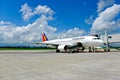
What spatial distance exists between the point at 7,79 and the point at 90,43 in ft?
120

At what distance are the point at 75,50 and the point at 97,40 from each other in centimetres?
567

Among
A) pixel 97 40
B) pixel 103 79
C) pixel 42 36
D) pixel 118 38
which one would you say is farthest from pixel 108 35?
pixel 103 79

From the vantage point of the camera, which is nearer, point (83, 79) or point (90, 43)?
point (83, 79)

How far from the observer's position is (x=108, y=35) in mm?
A: 61969

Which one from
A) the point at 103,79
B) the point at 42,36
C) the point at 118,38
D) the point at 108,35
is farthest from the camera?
the point at 42,36

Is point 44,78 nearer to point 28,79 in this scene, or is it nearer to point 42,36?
point 28,79

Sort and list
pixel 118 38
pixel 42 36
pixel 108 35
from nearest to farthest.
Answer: pixel 118 38 < pixel 108 35 < pixel 42 36

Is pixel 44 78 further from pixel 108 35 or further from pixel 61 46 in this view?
pixel 108 35

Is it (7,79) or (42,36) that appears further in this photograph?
(42,36)

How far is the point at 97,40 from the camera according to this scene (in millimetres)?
45281

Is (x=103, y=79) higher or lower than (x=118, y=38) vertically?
lower

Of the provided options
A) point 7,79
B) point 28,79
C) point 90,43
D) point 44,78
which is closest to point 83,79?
point 44,78

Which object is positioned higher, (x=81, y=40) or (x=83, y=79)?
(x=81, y=40)

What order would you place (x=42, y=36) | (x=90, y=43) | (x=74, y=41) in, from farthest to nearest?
(x=42, y=36)
(x=74, y=41)
(x=90, y=43)
